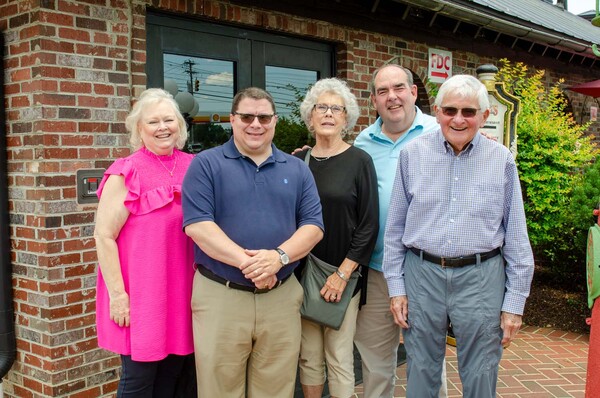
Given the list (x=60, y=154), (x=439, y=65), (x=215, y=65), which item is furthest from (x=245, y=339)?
(x=439, y=65)

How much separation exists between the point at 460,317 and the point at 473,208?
51cm

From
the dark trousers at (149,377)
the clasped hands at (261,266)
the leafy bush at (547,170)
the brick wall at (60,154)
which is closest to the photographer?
the clasped hands at (261,266)

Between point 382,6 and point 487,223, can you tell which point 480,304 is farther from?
point 382,6

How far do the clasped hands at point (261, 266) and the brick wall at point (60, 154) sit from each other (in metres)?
1.45

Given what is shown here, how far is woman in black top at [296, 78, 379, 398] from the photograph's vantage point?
10.1 ft

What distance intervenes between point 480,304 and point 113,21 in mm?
2748

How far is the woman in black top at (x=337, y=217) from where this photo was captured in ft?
10.1

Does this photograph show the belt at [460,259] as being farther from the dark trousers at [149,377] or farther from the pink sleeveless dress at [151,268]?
the dark trousers at [149,377]

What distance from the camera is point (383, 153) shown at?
131 inches

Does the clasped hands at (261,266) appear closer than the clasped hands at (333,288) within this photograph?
Yes

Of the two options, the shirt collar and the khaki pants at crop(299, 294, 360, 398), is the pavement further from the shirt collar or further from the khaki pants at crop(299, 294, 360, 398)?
the shirt collar

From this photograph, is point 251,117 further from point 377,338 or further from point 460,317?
point 377,338

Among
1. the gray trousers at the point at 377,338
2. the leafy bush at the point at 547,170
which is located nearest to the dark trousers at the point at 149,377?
the gray trousers at the point at 377,338

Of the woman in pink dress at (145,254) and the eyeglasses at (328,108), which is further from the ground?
the eyeglasses at (328,108)
